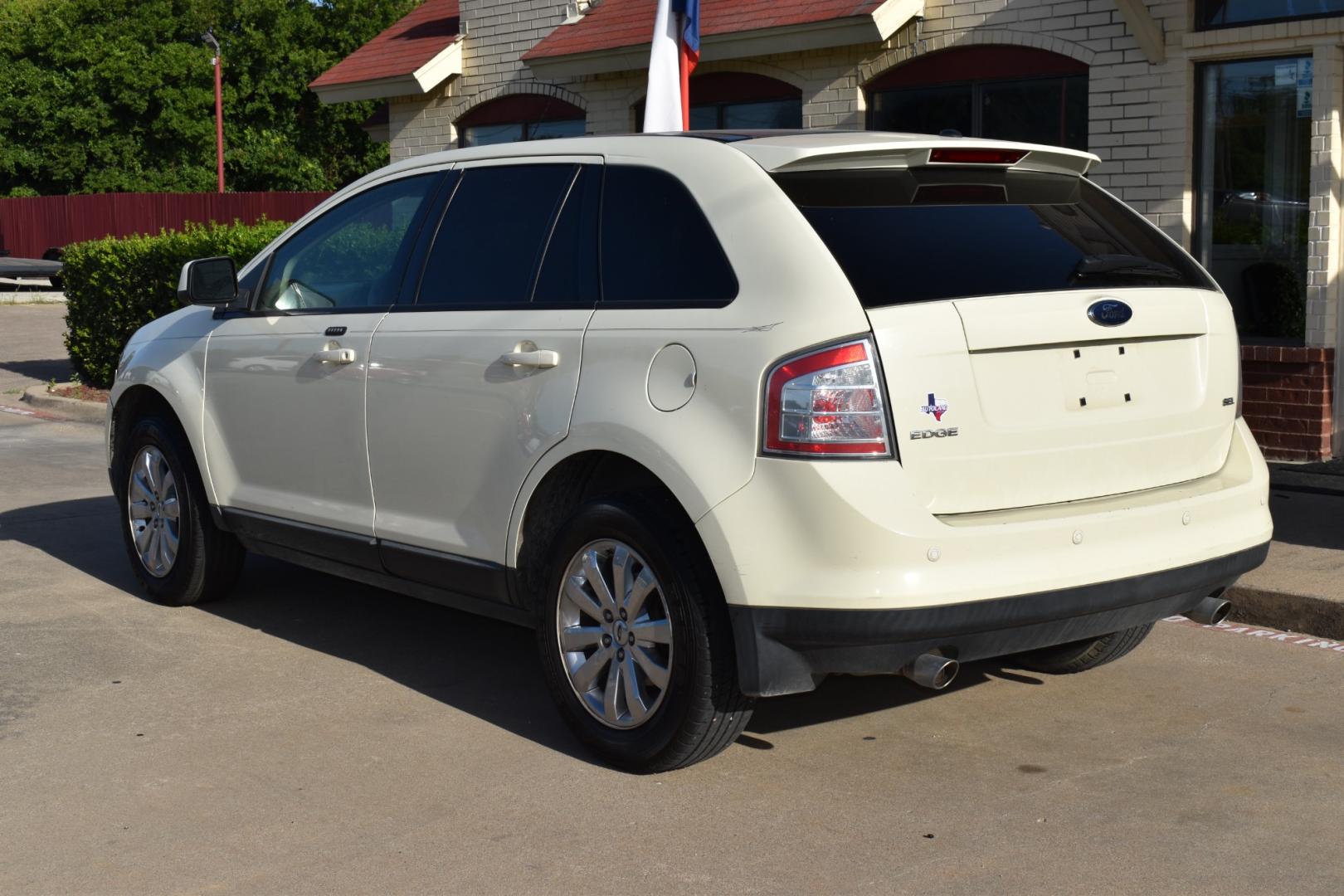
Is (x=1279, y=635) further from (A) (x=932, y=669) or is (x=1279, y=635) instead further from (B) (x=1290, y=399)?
(B) (x=1290, y=399)

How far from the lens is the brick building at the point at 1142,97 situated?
415 inches

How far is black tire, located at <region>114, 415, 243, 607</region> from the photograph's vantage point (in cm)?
693

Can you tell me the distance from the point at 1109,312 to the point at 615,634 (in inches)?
67.3

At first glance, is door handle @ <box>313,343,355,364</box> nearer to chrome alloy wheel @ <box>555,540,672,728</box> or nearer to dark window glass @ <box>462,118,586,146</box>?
chrome alloy wheel @ <box>555,540,672,728</box>

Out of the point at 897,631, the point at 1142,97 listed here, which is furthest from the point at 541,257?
the point at 1142,97

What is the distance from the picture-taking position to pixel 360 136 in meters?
53.7

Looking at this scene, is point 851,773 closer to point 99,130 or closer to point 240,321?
point 240,321

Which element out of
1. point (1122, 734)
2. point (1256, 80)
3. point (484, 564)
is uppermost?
point (1256, 80)

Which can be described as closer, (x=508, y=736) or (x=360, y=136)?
(x=508, y=736)

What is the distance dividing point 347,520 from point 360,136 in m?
49.5

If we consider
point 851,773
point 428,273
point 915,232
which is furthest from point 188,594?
point 915,232

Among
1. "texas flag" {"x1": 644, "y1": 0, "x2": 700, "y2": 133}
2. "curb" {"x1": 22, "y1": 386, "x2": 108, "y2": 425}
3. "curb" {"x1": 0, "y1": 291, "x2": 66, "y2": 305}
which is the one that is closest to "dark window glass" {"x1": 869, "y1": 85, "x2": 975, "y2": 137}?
"texas flag" {"x1": 644, "y1": 0, "x2": 700, "y2": 133}

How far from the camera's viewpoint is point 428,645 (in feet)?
21.5

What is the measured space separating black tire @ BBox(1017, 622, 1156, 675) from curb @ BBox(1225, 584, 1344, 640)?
3.73 ft
